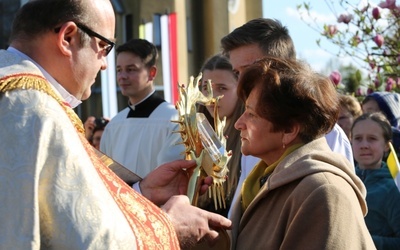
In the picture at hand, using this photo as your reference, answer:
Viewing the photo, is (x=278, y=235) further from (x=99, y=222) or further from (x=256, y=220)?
(x=99, y=222)

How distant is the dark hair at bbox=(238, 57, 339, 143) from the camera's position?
324 cm

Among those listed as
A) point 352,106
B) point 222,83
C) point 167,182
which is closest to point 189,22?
point 352,106

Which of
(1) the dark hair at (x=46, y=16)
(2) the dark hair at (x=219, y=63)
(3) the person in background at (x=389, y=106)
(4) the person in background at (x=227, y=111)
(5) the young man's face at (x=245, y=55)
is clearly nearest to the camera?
(1) the dark hair at (x=46, y=16)

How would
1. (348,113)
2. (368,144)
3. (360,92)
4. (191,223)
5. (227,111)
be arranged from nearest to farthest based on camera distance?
1. (191,223)
2. (227,111)
3. (368,144)
4. (348,113)
5. (360,92)

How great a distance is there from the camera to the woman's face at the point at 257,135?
3.32 m

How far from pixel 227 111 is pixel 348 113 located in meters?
2.34

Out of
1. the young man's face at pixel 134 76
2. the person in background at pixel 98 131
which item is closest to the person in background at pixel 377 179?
the young man's face at pixel 134 76

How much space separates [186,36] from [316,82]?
17.9 m

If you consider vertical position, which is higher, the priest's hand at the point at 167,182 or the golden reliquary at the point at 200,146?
the golden reliquary at the point at 200,146

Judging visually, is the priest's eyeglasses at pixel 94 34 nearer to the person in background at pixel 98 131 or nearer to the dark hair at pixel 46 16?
the dark hair at pixel 46 16

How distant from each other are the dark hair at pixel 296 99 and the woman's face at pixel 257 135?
3cm

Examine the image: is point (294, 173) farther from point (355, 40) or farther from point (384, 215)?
point (355, 40)

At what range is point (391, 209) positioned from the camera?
520 cm

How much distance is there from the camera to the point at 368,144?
5773 millimetres
